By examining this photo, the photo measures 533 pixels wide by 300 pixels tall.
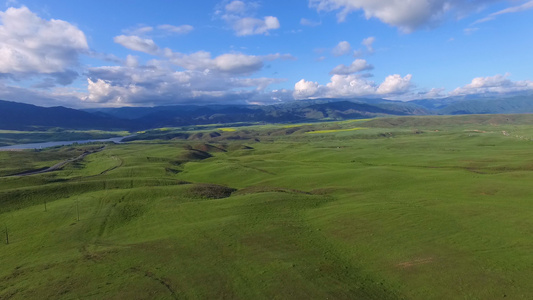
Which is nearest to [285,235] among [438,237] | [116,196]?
[438,237]

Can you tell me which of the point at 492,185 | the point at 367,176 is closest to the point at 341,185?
the point at 367,176

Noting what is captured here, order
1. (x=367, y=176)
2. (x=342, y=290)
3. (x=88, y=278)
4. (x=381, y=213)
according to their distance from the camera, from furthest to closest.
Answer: (x=367, y=176)
(x=381, y=213)
(x=88, y=278)
(x=342, y=290)

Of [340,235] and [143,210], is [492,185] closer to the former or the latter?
[340,235]

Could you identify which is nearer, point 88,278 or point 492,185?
point 88,278

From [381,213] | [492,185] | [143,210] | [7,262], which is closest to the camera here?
[7,262]

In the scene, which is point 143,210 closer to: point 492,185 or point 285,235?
point 285,235

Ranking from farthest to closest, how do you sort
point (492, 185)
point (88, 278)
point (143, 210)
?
point (492, 185) < point (143, 210) < point (88, 278)

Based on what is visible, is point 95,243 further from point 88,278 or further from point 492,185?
point 492,185

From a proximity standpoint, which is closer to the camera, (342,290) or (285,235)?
(342,290)

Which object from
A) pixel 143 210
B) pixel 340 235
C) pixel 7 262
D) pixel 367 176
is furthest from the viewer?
pixel 367 176
